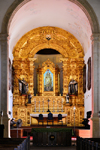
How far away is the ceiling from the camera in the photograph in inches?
668

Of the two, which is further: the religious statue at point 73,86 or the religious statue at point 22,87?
the religious statue at point 73,86

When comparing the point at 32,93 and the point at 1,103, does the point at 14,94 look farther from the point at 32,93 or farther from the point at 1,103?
the point at 1,103

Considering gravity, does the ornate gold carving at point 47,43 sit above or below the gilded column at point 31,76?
above

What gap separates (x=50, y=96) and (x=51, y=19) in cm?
548

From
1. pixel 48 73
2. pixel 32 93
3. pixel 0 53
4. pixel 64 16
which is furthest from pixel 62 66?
pixel 0 53

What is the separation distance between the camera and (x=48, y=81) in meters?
22.1

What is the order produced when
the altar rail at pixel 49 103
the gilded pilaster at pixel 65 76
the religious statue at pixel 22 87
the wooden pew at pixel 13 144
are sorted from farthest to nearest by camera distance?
the gilded pilaster at pixel 65 76 → the altar rail at pixel 49 103 → the religious statue at pixel 22 87 → the wooden pew at pixel 13 144

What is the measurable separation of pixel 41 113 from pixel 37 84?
248 centimetres

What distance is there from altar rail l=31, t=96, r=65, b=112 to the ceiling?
154 inches

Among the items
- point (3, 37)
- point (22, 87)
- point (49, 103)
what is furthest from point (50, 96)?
point (3, 37)

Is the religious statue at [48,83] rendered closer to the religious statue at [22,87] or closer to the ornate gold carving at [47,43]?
the religious statue at [22,87]

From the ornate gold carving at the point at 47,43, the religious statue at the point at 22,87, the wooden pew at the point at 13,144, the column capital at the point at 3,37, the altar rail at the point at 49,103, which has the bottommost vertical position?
the wooden pew at the point at 13,144

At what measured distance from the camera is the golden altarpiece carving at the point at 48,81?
21.2 m

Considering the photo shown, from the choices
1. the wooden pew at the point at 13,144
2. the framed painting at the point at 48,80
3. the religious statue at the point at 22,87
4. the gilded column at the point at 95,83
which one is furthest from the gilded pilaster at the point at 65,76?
the wooden pew at the point at 13,144
